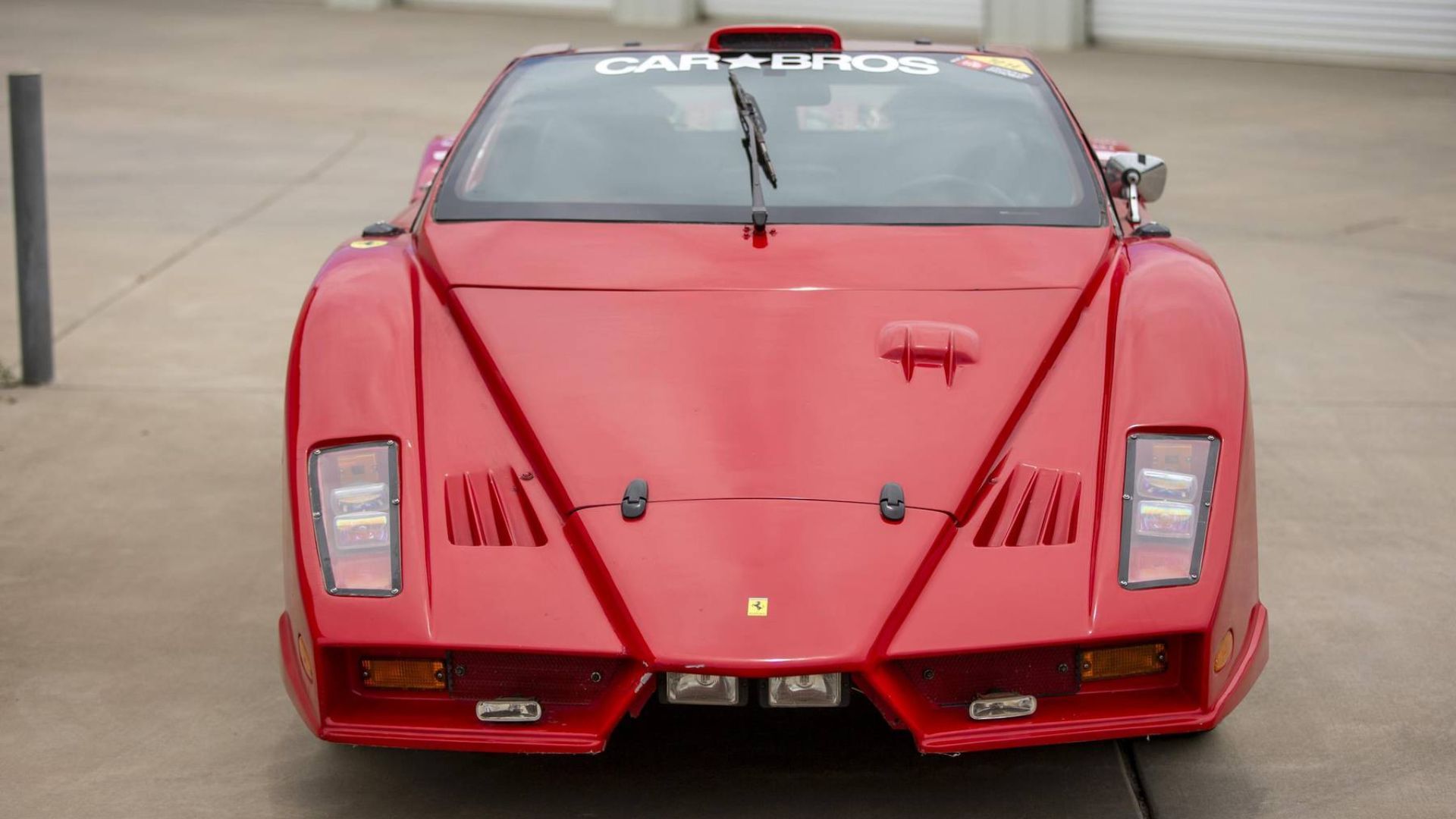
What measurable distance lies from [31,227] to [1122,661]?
422cm

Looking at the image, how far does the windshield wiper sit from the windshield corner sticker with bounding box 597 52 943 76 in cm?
25

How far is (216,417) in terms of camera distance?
5.36 m

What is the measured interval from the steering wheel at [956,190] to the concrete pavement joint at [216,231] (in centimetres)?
377

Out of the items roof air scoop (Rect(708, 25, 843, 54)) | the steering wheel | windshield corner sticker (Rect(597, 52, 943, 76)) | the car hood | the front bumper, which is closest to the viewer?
the front bumper

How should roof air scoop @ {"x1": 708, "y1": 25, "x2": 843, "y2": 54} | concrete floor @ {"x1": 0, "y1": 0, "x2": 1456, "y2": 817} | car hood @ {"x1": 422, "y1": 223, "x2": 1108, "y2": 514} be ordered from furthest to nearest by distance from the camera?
roof air scoop @ {"x1": 708, "y1": 25, "x2": 843, "y2": 54} < concrete floor @ {"x1": 0, "y1": 0, "x2": 1456, "y2": 817} < car hood @ {"x1": 422, "y1": 223, "x2": 1108, "y2": 514}

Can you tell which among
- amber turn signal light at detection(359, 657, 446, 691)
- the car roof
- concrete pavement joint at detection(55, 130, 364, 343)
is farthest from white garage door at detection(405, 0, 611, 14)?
amber turn signal light at detection(359, 657, 446, 691)

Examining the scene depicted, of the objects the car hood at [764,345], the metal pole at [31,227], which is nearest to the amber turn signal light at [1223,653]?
the car hood at [764,345]

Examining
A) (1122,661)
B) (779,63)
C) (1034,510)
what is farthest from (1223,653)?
(779,63)

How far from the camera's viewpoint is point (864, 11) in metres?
15.3

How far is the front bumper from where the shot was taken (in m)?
2.68

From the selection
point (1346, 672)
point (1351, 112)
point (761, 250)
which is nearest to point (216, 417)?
point (761, 250)

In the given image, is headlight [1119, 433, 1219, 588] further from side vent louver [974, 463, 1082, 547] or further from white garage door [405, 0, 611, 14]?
white garage door [405, 0, 611, 14]

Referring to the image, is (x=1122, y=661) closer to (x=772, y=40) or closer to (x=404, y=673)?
(x=404, y=673)

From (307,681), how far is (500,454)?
0.54m
